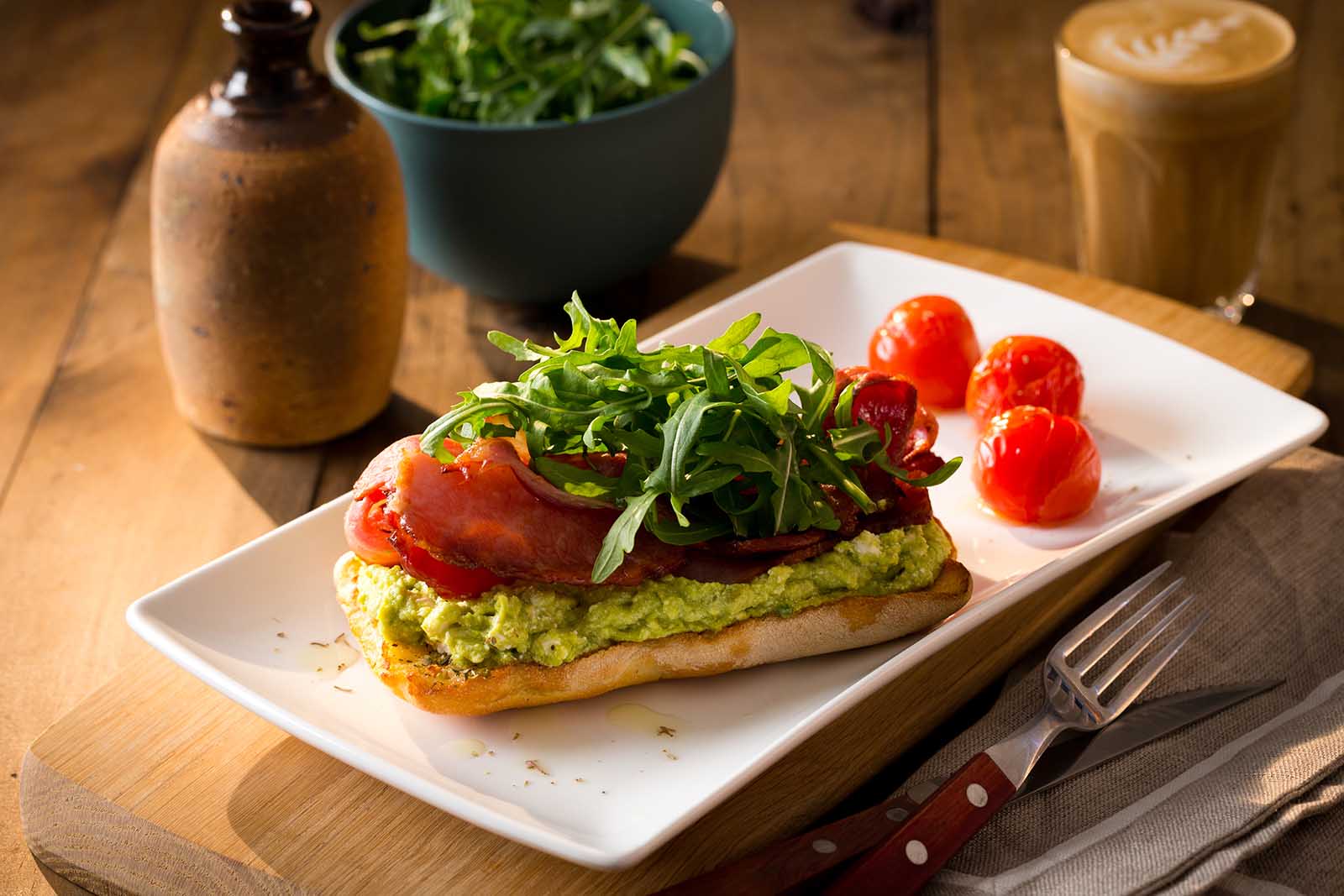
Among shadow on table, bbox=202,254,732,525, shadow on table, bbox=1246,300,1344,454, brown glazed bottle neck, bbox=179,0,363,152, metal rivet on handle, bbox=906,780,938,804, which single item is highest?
brown glazed bottle neck, bbox=179,0,363,152

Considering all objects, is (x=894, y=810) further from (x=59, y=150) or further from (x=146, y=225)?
(x=59, y=150)

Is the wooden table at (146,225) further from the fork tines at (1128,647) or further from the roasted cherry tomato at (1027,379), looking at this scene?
the fork tines at (1128,647)

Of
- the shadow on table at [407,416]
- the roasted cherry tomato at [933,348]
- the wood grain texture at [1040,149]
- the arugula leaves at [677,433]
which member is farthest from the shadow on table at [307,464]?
the wood grain texture at [1040,149]

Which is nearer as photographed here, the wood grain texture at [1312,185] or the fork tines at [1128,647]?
the fork tines at [1128,647]

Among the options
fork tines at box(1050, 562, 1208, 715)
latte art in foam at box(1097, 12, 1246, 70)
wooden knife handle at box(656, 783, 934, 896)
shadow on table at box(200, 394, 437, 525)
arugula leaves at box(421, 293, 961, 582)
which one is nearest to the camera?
wooden knife handle at box(656, 783, 934, 896)

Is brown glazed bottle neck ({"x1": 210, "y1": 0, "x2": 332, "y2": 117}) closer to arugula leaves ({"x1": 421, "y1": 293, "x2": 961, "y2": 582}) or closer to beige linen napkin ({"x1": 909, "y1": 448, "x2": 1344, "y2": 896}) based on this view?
arugula leaves ({"x1": 421, "y1": 293, "x2": 961, "y2": 582})

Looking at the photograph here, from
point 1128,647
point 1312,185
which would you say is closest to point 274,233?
point 1128,647

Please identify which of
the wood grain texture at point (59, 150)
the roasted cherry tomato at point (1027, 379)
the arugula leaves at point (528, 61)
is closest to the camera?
the roasted cherry tomato at point (1027, 379)

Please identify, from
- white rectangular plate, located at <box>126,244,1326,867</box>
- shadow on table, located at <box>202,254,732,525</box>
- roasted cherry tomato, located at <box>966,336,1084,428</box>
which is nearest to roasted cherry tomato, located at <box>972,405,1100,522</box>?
white rectangular plate, located at <box>126,244,1326,867</box>
